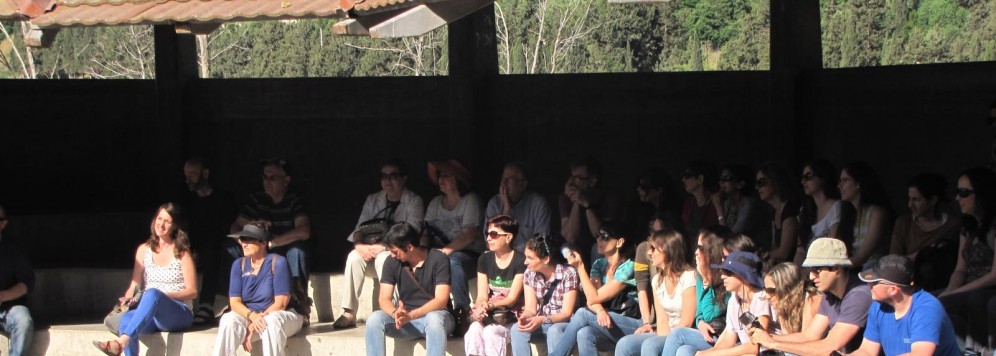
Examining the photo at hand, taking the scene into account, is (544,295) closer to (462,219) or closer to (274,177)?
(462,219)

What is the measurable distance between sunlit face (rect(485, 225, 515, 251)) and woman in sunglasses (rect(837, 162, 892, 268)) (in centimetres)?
186

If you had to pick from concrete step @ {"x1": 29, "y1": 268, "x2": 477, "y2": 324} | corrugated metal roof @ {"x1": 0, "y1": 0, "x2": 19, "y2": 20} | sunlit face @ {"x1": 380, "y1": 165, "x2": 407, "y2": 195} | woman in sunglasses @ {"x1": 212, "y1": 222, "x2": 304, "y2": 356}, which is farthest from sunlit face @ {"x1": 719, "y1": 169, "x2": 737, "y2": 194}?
corrugated metal roof @ {"x1": 0, "y1": 0, "x2": 19, "y2": 20}

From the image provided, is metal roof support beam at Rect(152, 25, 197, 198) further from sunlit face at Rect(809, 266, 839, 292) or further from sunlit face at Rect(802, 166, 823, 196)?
sunlit face at Rect(809, 266, 839, 292)

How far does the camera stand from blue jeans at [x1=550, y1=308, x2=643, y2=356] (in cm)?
688

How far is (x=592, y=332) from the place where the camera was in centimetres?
688

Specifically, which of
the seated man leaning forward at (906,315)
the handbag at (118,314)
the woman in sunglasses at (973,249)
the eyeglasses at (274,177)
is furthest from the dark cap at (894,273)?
the handbag at (118,314)

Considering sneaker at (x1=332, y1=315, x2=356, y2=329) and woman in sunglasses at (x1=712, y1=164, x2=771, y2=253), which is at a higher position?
woman in sunglasses at (x1=712, y1=164, x2=771, y2=253)

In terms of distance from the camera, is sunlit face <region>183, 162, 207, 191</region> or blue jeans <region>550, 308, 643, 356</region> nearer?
blue jeans <region>550, 308, 643, 356</region>

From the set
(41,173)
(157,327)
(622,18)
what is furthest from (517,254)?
(622,18)

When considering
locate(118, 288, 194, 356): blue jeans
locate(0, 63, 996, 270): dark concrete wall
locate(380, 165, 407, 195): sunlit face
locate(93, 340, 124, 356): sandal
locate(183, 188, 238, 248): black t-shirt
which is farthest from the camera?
locate(0, 63, 996, 270): dark concrete wall

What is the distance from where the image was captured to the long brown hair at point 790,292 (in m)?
5.86

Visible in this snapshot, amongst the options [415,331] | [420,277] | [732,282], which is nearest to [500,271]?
[420,277]

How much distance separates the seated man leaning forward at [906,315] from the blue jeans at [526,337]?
6.59ft

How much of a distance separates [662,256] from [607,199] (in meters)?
1.51
